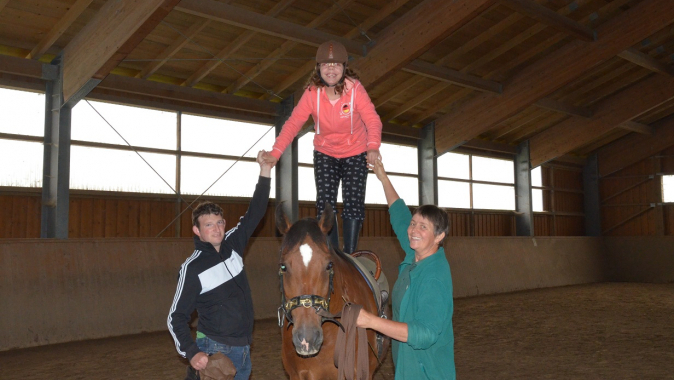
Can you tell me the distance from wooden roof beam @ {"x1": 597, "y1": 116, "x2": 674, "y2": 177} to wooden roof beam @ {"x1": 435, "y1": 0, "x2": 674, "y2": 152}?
27.3ft

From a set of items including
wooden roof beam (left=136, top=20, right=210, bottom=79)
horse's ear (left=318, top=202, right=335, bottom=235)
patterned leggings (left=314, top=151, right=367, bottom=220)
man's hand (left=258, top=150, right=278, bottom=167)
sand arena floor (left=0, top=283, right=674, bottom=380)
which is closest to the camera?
horse's ear (left=318, top=202, right=335, bottom=235)

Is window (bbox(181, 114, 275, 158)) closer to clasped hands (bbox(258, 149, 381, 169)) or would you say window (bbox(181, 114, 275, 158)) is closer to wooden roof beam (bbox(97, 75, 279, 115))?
wooden roof beam (bbox(97, 75, 279, 115))

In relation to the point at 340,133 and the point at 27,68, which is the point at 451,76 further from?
the point at 340,133

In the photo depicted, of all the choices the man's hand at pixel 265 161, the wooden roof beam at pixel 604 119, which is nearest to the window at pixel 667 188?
the wooden roof beam at pixel 604 119

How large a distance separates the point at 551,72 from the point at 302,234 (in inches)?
504

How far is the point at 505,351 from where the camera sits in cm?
705

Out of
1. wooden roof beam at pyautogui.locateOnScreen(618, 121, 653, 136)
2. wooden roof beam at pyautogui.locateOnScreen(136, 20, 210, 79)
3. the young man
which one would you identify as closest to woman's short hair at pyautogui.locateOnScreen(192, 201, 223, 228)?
the young man

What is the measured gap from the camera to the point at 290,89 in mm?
13164

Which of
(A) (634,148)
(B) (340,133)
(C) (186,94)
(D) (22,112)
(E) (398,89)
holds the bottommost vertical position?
(B) (340,133)

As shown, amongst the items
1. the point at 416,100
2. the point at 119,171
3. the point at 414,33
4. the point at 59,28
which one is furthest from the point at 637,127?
the point at 59,28

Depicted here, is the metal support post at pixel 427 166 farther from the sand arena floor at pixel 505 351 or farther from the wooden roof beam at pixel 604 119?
the sand arena floor at pixel 505 351

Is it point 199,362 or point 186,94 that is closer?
point 199,362

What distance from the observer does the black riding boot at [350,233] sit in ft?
12.8

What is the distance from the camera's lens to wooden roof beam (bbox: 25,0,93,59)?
28.9 ft
